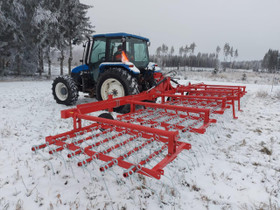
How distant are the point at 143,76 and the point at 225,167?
3.94 m

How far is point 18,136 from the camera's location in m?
3.44

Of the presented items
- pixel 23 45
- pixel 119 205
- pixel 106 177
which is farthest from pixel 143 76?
pixel 23 45

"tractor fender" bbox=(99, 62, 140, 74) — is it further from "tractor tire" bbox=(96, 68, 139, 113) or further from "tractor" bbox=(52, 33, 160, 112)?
"tractor tire" bbox=(96, 68, 139, 113)

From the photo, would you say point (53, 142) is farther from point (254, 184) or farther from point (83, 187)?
point (254, 184)

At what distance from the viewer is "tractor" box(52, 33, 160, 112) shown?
15.7 feet

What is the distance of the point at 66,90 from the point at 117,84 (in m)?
1.84

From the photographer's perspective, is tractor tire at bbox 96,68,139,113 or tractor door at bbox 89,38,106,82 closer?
tractor tire at bbox 96,68,139,113

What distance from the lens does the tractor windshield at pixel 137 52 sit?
17.3ft

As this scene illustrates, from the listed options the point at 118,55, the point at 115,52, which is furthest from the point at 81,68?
the point at 118,55

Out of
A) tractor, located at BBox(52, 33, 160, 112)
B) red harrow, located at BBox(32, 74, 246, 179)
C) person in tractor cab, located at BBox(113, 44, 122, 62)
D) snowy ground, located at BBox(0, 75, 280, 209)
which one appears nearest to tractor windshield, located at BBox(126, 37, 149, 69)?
tractor, located at BBox(52, 33, 160, 112)

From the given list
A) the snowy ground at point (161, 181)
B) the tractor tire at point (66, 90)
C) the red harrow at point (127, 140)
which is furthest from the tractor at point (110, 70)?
the snowy ground at point (161, 181)

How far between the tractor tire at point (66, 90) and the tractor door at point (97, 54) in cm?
73

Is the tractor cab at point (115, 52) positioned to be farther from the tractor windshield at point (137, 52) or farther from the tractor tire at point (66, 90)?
the tractor tire at point (66, 90)

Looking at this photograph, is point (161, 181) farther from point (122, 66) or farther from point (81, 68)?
point (81, 68)
